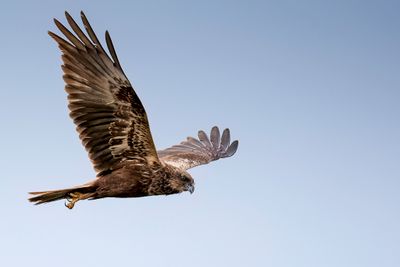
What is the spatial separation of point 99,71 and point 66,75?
52 centimetres

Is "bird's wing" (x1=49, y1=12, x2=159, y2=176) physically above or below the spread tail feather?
above

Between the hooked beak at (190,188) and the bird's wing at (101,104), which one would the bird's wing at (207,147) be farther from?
the bird's wing at (101,104)

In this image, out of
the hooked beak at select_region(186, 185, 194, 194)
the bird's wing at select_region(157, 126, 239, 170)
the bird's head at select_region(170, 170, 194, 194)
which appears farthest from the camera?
the bird's wing at select_region(157, 126, 239, 170)

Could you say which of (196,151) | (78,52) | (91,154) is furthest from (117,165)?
(196,151)

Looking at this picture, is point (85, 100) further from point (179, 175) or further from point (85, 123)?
point (179, 175)

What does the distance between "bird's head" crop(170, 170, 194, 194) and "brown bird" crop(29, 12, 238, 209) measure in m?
0.02

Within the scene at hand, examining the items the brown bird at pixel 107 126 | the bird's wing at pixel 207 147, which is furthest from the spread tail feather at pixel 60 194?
the bird's wing at pixel 207 147

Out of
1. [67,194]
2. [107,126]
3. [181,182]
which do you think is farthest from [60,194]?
[181,182]

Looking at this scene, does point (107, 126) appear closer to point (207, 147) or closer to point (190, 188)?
point (190, 188)

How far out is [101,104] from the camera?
9.64 m

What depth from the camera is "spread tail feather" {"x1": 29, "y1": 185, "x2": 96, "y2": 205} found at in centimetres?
945

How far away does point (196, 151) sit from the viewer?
1484cm

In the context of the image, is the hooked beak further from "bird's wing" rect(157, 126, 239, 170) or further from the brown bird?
"bird's wing" rect(157, 126, 239, 170)

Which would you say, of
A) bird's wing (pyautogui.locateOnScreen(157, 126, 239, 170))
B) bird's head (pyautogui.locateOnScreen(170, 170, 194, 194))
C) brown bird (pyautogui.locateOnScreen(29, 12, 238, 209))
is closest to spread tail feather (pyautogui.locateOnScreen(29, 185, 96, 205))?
brown bird (pyautogui.locateOnScreen(29, 12, 238, 209))
